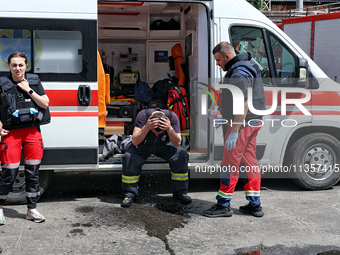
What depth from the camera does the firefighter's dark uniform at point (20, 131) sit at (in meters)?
4.12

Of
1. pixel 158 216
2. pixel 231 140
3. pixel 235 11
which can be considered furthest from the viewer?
pixel 235 11

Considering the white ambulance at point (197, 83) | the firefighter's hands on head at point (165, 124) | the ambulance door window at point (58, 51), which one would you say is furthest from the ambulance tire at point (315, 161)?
the ambulance door window at point (58, 51)

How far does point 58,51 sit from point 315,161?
348cm

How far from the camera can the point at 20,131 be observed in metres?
4.25

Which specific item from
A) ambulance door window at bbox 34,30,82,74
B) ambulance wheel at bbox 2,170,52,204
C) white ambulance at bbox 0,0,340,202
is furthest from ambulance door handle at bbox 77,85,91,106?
ambulance wheel at bbox 2,170,52,204

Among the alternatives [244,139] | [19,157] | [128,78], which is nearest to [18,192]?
[19,157]

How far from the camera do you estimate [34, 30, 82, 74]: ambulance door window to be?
4805 millimetres

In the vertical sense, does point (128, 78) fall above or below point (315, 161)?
above

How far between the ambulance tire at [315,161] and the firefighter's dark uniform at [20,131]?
311 cm

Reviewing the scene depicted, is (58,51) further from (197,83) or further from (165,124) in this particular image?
(197,83)

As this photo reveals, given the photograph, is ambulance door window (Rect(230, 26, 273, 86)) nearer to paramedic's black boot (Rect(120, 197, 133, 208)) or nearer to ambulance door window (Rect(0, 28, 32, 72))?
paramedic's black boot (Rect(120, 197, 133, 208))

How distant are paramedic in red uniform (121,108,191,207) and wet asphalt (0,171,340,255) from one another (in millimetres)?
200

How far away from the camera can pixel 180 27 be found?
7.69 m

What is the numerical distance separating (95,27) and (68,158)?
1519 mm
